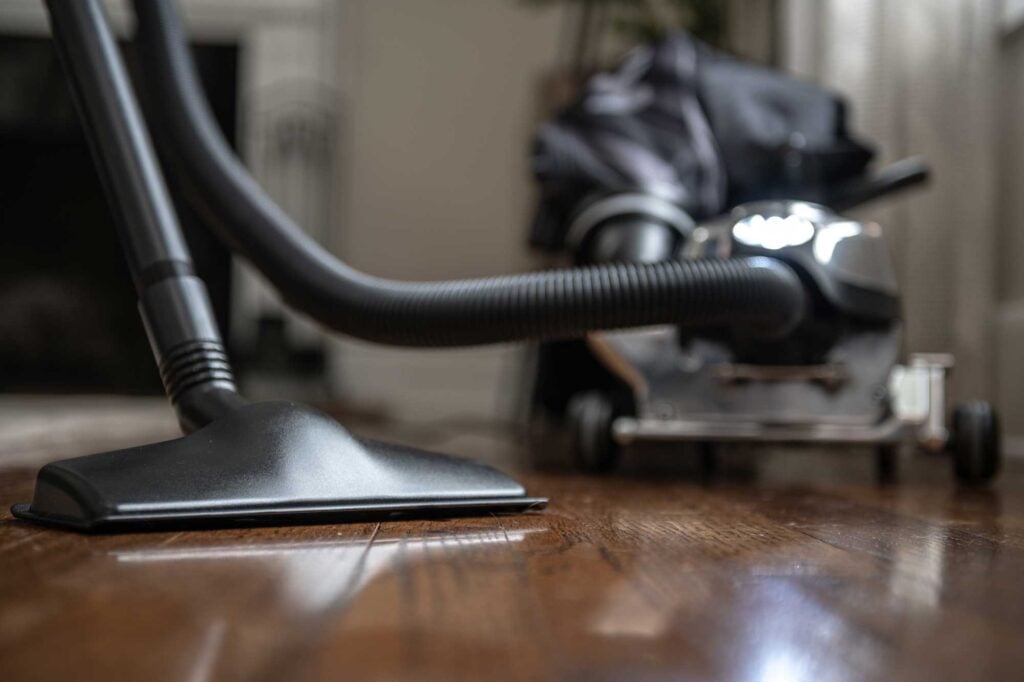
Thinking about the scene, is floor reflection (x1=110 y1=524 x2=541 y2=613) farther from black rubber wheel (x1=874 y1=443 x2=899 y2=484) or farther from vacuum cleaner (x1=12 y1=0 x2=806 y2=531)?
black rubber wheel (x1=874 y1=443 x2=899 y2=484)

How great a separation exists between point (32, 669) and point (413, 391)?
12.8 ft

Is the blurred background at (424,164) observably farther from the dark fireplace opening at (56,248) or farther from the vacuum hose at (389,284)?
the vacuum hose at (389,284)

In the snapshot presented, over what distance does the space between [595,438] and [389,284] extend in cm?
47

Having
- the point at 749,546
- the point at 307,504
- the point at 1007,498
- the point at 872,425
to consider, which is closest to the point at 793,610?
the point at 749,546

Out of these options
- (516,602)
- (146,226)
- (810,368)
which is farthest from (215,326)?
(810,368)

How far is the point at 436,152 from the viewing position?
13.8ft

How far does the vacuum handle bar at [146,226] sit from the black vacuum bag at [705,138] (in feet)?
2.62

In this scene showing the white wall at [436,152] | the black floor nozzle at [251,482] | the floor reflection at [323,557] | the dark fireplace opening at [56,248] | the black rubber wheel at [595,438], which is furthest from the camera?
the dark fireplace opening at [56,248]

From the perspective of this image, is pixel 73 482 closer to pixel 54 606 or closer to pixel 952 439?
pixel 54 606

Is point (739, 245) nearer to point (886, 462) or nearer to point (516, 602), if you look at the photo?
point (886, 462)

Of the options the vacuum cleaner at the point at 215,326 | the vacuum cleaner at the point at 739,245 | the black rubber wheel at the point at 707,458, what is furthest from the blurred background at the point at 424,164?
the vacuum cleaner at the point at 215,326

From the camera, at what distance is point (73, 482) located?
22.0 inches

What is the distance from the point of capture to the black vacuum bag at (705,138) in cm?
144

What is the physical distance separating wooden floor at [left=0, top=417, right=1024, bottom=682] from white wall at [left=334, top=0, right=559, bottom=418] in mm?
3541
